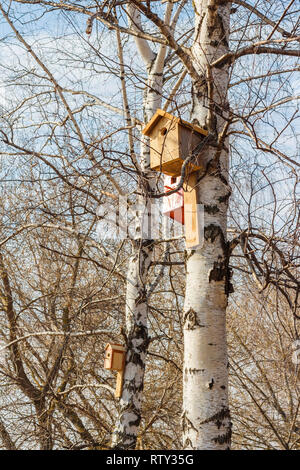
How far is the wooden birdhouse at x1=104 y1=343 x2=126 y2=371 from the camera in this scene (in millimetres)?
3941

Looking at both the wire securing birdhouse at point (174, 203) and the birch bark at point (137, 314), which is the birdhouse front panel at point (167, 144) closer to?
the wire securing birdhouse at point (174, 203)

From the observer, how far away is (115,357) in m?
3.96

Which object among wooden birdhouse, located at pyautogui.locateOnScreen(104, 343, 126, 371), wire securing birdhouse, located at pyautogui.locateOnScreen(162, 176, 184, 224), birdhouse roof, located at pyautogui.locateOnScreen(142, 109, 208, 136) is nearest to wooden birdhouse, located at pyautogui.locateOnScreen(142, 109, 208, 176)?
birdhouse roof, located at pyautogui.locateOnScreen(142, 109, 208, 136)

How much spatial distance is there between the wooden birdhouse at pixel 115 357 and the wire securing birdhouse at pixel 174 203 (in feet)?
4.84

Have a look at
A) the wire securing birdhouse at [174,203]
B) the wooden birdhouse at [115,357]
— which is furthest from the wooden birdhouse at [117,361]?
the wire securing birdhouse at [174,203]

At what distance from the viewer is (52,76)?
475 centimetres

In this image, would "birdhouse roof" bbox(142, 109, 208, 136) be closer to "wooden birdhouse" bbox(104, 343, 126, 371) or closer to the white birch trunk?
the white birch trunk

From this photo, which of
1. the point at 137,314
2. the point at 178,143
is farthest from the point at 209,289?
the point at 137,314

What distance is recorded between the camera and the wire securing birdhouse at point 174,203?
118 inches

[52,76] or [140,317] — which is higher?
[52,76]

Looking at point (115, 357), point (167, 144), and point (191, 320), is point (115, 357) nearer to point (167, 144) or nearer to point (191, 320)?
point (191, 320)

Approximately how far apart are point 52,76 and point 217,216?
10.0 ft
